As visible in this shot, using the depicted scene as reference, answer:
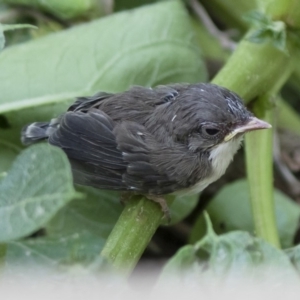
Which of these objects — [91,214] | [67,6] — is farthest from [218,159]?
[67,6]

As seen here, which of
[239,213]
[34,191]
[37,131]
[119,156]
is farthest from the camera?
[239,213]

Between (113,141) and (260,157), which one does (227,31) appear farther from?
(113,141)

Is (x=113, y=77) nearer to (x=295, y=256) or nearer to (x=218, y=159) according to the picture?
(x=218, y=159)

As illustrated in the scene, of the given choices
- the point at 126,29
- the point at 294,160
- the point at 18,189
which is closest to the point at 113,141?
the point at 18,189

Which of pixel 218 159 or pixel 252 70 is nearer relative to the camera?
pixel 218 159

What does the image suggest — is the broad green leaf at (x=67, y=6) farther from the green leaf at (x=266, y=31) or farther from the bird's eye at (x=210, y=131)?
the bird's eye at (x=210, y=131)
